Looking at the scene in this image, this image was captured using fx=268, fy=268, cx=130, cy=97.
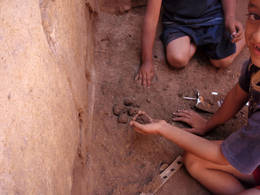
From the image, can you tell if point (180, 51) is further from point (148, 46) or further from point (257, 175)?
point (257, 175)

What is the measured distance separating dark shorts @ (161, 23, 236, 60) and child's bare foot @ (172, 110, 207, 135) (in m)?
0.55

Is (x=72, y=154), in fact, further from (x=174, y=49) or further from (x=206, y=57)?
(x=206, y=57)

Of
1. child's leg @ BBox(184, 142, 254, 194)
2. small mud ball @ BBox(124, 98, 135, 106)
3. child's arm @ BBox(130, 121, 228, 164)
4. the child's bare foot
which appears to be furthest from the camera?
small mud ball @ BBox(124, 98, 135, 106)

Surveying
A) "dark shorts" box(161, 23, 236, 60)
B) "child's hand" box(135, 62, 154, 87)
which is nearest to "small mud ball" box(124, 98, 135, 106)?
"child's hand" box(135, 62, 154, 87)

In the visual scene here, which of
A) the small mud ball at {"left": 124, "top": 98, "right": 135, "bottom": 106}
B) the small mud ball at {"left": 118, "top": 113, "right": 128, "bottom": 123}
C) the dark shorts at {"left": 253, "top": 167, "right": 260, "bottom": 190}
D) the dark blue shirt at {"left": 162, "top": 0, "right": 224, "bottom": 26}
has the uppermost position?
the dark blue shirt at {"left": 162, "top": 0, "right": 224, "bottom": 26}

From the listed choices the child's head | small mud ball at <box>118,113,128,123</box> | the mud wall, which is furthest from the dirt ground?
the child's head

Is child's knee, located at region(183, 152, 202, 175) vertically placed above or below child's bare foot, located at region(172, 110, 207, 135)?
below

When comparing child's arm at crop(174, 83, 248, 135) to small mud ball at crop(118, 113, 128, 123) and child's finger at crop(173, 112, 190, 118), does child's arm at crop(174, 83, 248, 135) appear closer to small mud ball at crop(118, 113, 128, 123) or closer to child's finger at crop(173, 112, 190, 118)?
child's finger at crop(173, 112, 190, 118)

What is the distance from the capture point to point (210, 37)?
6.56 ft

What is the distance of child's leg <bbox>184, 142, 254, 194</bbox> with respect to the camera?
137cm

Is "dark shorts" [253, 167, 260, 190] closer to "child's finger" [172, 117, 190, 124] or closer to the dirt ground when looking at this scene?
the dirt ground

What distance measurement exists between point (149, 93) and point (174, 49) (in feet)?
1.33

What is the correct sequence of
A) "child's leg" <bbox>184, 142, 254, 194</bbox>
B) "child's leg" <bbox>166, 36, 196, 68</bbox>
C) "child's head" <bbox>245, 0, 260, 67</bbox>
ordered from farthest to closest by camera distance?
"child's leg" <bbox>166, 36, 196, 68</bbox> < "child's leg" <bbox>184, 142, 254, 194</bbox> < "child's head" <bbox>245, 0, 260, 67</bbox>

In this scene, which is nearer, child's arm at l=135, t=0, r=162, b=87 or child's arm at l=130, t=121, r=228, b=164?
child's arm at l=130, t=121, r=228, b=164
